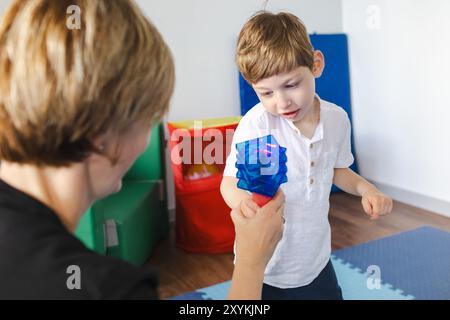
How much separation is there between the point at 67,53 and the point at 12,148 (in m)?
0.12

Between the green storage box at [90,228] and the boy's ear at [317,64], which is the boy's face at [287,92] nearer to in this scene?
the boy's ear at [317,64]

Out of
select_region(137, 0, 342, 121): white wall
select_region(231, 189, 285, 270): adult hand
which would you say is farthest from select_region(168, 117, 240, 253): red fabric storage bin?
select_region(231, 189, 285, 270): adult hand

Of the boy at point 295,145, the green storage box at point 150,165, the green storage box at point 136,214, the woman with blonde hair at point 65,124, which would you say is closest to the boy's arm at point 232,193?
the boy at point 295,145

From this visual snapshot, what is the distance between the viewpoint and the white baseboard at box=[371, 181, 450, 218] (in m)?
2.35

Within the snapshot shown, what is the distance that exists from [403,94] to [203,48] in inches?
44.5

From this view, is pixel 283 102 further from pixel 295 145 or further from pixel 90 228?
pixel 90 228

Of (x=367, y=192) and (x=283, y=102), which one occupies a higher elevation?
(x=283, y=102)

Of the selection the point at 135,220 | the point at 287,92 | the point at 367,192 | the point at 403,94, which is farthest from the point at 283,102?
the point at 403,94

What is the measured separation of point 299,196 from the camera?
96 cm

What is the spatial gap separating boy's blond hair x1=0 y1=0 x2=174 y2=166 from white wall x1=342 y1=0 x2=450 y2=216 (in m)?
2.13

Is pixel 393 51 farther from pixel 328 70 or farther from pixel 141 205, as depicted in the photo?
pixel 141 205

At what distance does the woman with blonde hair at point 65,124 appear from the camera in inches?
16.5

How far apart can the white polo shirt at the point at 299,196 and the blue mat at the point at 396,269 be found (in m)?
0.67
